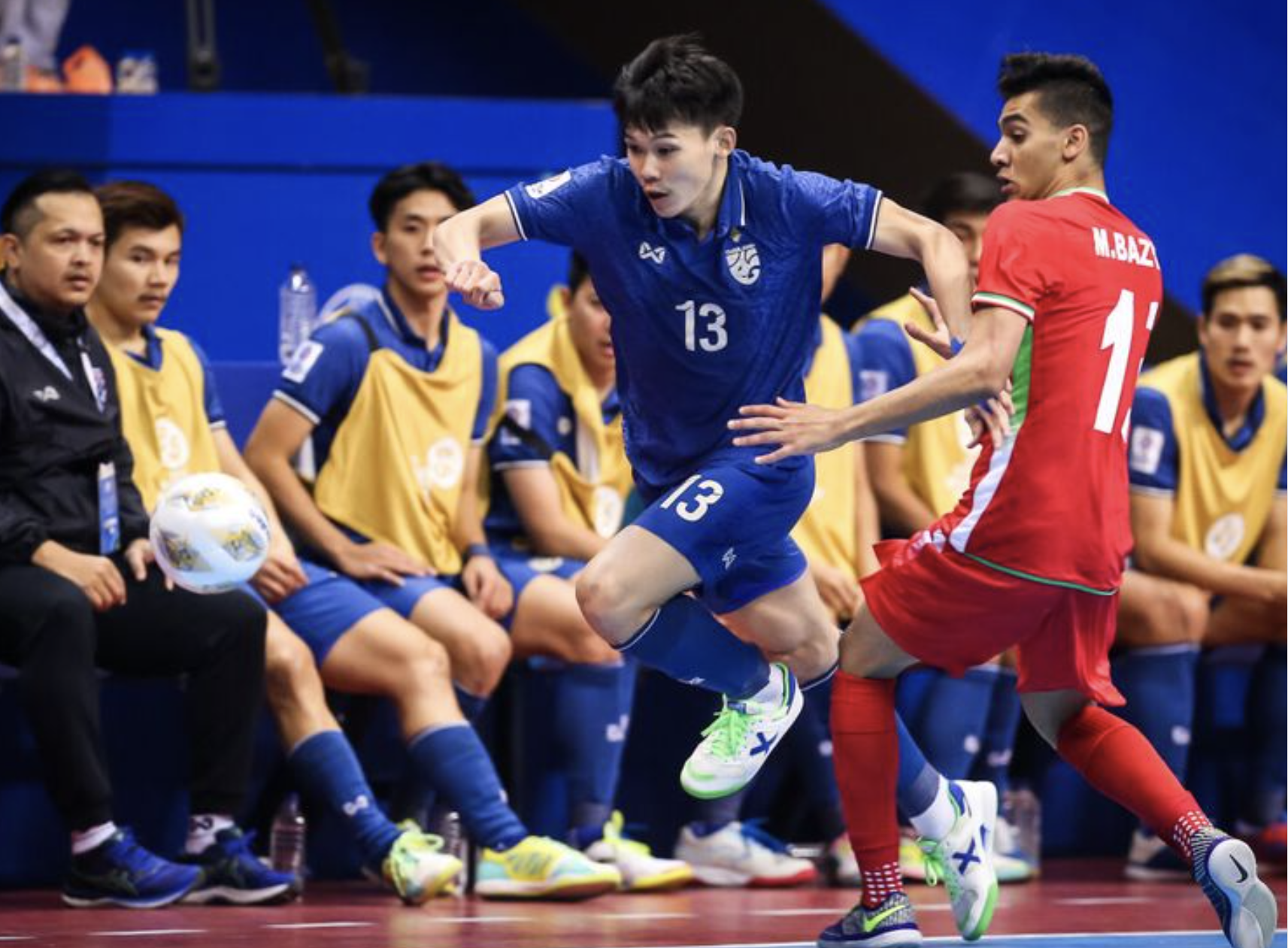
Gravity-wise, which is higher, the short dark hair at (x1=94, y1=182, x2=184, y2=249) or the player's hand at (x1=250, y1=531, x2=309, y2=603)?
the short dark hair at (x1=94, y1=182, x2=184, y2=249)

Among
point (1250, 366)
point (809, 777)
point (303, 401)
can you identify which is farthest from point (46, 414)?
point (1250, 366)

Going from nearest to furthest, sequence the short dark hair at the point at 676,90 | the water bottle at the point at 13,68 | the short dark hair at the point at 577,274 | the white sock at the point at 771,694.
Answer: the short dark hair at the point at 676,90 → the white sock at the point at 771,694 → the short dark hair at the point at 577,274 → the water bottle at the point at 13,68

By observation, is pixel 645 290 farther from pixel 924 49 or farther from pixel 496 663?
pixel 924 49

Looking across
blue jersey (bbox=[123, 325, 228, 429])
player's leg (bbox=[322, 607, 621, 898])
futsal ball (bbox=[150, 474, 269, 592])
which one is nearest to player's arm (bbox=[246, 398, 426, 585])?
blue jersey (bbox=[123, 325, 228, 429])

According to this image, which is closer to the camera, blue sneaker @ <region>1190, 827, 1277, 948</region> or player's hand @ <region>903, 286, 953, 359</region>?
blue sneaker @ <region>1190, 827, 1277, 948</region>

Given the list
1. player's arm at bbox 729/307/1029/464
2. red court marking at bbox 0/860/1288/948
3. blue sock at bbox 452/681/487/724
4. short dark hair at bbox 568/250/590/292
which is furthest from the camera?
short dark hair at bbox 568/250/590/292

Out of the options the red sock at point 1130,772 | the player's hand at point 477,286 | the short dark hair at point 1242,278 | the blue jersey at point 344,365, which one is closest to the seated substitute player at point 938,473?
the short dark hair at point 1242,278

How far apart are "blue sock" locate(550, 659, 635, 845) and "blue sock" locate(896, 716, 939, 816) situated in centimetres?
150

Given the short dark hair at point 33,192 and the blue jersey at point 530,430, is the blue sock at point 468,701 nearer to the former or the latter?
the blue jersey at point 530,430

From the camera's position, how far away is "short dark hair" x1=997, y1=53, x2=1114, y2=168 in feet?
15.8

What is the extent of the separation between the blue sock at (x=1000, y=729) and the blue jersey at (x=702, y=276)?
6.93 feet

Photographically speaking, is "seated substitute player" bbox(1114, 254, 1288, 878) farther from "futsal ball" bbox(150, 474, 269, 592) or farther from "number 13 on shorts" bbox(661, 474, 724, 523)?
"futsal ball" bbox(150, 474, 269, 592)

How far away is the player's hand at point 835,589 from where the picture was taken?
670 cm

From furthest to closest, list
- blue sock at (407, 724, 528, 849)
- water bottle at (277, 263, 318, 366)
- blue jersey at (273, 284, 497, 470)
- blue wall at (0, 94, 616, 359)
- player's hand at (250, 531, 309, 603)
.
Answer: blue wall at (0, 94, 616, 359) < water bottle at (277, 263, 318, 366) < blue jersey at (273, 284, 497, 470) < player's hand at (250, 531, 309, 603) < blue sock at (407, 724, 528, 849)
